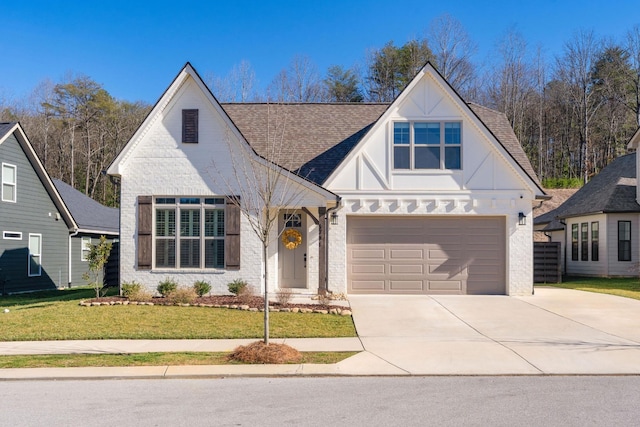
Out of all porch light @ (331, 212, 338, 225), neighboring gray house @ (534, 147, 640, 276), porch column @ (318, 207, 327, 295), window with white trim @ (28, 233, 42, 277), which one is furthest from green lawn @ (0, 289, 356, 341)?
neighboring gray house @ (534, 147, 640, 276)

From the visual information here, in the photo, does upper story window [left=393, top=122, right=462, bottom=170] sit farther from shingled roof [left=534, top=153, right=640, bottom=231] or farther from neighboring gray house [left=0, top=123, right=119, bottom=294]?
neighboring gray house [left=0, top=123, right=119, bottom=294]

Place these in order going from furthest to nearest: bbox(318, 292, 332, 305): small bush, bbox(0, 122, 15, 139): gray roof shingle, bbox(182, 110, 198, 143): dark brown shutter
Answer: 1. bbox(0, 122, 15, 139): gray roof shingle
2. bbox(182, 110, 198, 143): dark brown shutter
3. bbox(318, 292, 332, 305): small bush

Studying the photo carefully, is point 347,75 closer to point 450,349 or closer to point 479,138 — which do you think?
point 479,138

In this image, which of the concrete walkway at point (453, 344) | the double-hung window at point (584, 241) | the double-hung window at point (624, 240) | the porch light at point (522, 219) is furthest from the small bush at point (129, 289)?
the double-hung window at point (584, 241)

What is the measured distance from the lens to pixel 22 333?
39.6 feet

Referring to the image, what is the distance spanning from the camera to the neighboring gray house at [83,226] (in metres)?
26.9

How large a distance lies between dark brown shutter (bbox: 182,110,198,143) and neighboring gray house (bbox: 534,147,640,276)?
659 inches

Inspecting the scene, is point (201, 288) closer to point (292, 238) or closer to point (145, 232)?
point (145, 232)

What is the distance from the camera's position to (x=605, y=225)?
2447cm

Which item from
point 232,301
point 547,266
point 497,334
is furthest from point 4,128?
point 547,266

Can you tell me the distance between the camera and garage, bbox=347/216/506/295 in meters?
18.3

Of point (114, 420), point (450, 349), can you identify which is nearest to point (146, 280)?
point (450, 349)

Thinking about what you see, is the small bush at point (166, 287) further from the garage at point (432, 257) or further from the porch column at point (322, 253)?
the garage at point (432, 257)

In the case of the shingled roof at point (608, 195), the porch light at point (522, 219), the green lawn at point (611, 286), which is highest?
the shingled roof at point (608, 195)
